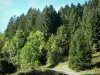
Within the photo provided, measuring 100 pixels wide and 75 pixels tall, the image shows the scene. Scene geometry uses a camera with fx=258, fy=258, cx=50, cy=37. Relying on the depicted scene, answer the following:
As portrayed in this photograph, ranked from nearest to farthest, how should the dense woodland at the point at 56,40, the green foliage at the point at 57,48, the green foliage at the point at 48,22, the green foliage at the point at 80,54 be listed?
the green foliage at the point at 80,54 → the dense woodland at the point at 56,40 → the green foliage at the point at 57,48 → the green foliage at the point at 48,22

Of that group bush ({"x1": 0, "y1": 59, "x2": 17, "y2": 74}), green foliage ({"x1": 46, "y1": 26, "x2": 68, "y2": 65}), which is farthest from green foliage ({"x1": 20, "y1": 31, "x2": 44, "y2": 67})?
bush ({"x1": 0, "y1": 59, "x2": 17, "y2": 74})

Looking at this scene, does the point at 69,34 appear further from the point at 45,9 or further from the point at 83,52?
the point at 83,52

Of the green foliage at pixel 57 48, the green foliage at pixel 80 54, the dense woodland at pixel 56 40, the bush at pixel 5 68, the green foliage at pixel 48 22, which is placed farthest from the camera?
the green foliage at pixel 48 22

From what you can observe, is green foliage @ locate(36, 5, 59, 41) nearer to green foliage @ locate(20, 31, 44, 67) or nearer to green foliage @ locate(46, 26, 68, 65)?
green foliage @ locate(46, 26, 68, 65)

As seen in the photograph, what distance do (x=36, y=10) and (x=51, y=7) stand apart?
23920 mm

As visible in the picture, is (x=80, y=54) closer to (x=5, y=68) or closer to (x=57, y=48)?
(x=5, y=68)

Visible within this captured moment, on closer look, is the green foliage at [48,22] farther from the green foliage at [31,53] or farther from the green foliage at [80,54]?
the green foliage at [80,54]

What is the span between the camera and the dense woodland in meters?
69.5

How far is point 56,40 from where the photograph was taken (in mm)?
102375

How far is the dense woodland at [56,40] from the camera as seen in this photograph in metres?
69.5

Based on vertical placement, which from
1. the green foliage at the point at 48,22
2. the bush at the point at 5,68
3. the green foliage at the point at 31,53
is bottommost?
the bush at the point at 5,68

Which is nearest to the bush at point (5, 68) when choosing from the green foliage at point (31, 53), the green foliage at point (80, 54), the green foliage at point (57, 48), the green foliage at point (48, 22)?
the green foliage at point (80, 54)

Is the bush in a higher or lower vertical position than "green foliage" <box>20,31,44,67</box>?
lower

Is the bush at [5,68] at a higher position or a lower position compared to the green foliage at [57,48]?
lower
